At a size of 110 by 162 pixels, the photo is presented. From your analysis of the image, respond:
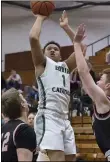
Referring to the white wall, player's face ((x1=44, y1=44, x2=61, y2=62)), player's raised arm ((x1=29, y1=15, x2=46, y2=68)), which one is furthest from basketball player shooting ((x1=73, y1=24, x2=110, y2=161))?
the white wall

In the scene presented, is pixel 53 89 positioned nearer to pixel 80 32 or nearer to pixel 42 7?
pixel 42 7

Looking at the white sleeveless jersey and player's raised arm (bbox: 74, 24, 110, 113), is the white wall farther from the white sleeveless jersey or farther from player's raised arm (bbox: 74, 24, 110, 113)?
player's raised arm (bbox: 74, 24, 110, 113)

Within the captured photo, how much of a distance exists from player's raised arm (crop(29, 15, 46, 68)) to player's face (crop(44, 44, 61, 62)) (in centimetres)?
20

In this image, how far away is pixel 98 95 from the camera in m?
2.60

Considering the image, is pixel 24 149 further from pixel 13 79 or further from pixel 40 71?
pixel 13 79

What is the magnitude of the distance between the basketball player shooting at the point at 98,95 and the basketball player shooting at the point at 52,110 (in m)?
0.77

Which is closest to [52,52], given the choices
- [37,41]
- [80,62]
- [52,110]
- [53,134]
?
[37,41]

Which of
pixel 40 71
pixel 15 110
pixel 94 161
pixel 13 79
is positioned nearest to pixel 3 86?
pixel 13 79

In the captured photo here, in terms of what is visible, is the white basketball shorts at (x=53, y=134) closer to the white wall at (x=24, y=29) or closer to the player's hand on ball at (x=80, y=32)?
the player's hand on ball at (x=80, y=32)

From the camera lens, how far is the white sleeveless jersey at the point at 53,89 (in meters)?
3.51

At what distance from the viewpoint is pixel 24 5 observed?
11625 mm

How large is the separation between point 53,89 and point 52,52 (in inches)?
14.1

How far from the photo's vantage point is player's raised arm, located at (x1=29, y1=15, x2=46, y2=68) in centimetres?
336

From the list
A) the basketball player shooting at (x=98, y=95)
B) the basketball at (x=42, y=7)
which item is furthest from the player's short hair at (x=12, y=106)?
the basketball at (x=42, y=7)
